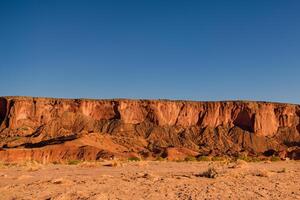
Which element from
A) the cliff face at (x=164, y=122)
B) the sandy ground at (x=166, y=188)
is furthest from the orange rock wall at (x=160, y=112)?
the sandy ground at (x=166, y=188)

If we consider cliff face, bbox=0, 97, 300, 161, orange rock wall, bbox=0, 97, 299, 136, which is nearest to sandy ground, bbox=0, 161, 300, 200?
cliff face, bbox=0, 97, 300, 161

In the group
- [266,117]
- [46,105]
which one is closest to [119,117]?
[46,105]

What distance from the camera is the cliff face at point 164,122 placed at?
334 feet

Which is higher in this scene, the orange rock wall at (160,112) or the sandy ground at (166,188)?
the orange rock wall at (160,112)

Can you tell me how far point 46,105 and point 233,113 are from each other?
45.8 m

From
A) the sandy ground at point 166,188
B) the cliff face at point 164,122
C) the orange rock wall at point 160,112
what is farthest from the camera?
the orange rock wall at point 160,112

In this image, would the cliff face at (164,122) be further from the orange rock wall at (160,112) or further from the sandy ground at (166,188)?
the sandy ground at (166,188)

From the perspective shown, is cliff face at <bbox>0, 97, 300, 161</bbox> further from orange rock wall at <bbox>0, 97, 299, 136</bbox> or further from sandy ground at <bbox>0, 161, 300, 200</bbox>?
sandy ground at <bbox>0, 161, 300, 200</bbox>

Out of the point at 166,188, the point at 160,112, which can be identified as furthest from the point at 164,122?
the point at 166,188

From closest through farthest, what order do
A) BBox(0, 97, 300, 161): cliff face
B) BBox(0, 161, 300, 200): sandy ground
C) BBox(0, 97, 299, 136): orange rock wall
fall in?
BBox(0, 161, 300, 200): sandy ground → BBox(0, 97, 300, 161): cliff face → BBox(0, 97, 299, 136): orange rock wall

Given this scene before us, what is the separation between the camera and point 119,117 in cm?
11312

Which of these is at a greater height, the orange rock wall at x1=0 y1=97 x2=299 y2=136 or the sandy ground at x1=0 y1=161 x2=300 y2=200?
the orange rock wall at x1=0 y1=97 x2=299 y2=136

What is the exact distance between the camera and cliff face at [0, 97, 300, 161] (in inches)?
4006

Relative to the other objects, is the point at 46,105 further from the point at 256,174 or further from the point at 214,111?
the point at 256,174
